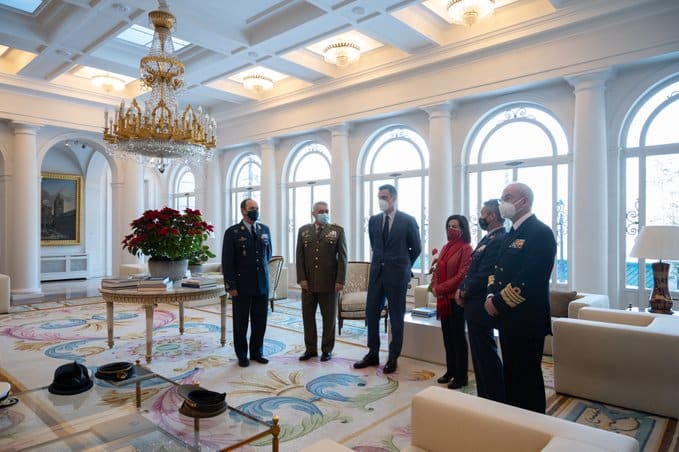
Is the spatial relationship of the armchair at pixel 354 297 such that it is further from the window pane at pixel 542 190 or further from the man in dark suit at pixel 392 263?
the window pane at pixel 542 190

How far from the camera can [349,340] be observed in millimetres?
5609

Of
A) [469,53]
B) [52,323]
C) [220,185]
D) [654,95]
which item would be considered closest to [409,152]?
[469,53]

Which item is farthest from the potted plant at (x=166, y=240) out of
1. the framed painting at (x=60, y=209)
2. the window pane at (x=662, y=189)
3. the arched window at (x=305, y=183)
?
the framed painting at (x=60, y=209)

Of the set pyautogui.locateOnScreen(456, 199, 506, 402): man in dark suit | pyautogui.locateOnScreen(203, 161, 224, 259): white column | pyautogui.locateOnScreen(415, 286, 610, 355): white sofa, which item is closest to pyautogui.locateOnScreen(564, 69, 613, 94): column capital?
pyautogui.locateOnScreen(415, 286, 610, 355): white sofa

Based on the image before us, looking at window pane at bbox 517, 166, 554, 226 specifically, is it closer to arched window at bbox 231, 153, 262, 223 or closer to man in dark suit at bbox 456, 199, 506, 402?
man in dark suit at bbox 456, 199, 506, 402

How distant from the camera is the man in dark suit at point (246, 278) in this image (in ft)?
14.9

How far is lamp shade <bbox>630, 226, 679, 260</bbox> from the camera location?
407 centimetres

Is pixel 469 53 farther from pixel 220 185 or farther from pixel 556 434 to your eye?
pixel 220 185

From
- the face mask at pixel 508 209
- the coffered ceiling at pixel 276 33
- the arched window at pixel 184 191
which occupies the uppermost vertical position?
the coffered ceiling at pixel 276 33

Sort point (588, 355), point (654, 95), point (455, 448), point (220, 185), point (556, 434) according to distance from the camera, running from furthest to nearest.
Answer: point (220, 185) → point (654, 95) → point (588, 355) → point (455, 448) → point (556, 434)

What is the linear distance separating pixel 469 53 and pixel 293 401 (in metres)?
5.71

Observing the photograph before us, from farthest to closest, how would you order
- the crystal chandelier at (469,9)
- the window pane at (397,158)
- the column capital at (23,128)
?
1. the column capital at (23,128)
2. the window pane at (397,158)
3. the crystal chandelier at (469,9)

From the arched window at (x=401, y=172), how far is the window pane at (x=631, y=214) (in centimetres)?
315

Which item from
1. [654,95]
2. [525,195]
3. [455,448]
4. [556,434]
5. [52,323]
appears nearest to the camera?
[556,434]
